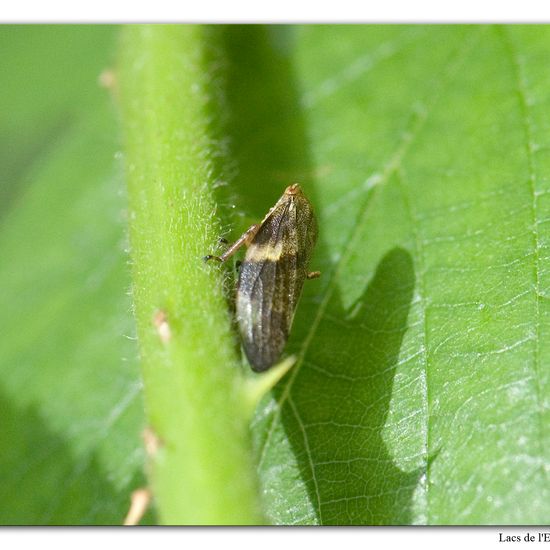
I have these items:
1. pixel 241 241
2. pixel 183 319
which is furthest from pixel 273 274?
pixel 183 319

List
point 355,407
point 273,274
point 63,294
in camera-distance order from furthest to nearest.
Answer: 1. point 63,294
2. point 273,274
3. point 355,407

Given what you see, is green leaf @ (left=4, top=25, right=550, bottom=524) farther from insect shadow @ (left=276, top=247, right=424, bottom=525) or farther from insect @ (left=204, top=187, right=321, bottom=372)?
insect @ (left=204, top=187, right=321, bottom=372)

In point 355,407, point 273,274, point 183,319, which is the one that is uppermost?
point 183,319

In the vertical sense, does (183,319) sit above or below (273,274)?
above

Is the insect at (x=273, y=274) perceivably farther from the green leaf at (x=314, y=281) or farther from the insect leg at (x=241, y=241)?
the green leaf at (x=314, y=281)

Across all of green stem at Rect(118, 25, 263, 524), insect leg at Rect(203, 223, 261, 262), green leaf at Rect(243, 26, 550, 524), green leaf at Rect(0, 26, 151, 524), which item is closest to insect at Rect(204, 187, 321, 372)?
insect leg at Rect(203, 223, 261, 262)

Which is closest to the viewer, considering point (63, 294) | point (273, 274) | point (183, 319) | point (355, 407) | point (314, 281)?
point (183, 319)

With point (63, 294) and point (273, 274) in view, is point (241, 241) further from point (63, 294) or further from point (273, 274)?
point (63, 294)
